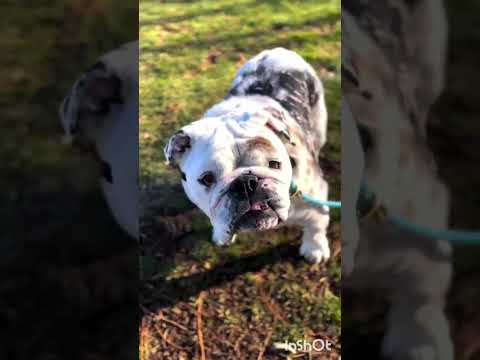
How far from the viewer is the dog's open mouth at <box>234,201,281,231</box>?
236 cm

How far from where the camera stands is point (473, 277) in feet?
9.40

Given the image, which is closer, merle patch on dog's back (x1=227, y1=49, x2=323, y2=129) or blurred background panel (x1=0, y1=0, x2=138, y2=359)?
merle patch on dog's back (x1=227, y1=49, x2=323, y2=129)

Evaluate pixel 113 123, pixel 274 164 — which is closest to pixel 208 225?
pixel 274 164

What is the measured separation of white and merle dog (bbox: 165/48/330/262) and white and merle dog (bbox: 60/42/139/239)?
0.41 metres

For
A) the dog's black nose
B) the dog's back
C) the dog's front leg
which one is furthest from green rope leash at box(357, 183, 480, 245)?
the dog's black nose

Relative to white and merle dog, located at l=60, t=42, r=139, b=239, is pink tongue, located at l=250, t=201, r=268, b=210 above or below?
below

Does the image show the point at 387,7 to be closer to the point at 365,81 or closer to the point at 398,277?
the point at 365,81

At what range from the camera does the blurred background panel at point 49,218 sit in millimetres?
2883

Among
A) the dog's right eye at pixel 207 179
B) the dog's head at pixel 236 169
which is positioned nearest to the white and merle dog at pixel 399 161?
the dog's head at pixel 236 169

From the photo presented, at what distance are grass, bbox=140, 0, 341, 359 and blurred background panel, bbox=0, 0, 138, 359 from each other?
0.88 ft

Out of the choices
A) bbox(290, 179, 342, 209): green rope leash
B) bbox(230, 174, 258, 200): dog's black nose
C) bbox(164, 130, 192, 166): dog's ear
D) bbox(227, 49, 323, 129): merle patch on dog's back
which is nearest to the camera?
bbox(230, 174, 258, 200): dog's black nose

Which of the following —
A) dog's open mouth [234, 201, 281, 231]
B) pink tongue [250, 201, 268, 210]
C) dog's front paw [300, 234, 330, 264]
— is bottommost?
dog's front paw [300, 234, 330, 264]

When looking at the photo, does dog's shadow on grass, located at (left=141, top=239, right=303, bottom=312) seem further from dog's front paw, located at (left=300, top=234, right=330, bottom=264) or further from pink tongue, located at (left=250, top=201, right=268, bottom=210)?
pink tongue, located at (left=250, top=201, right=268, bottom=210)

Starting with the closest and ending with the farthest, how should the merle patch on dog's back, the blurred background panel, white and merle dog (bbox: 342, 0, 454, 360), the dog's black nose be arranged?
the dog's black nose, the merle patch on dog's back, white and merle dog (bbox: 342, 0, 454, 360), the blurred background panel
